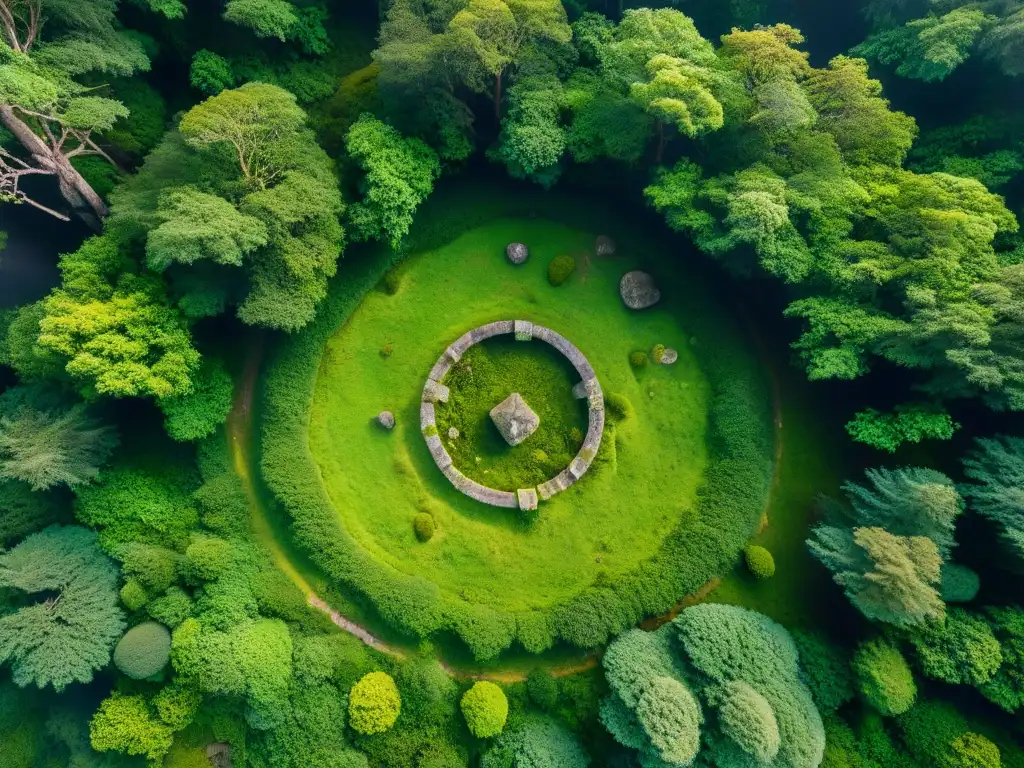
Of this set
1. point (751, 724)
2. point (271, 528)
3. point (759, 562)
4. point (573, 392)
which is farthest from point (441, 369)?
point (751, 724)

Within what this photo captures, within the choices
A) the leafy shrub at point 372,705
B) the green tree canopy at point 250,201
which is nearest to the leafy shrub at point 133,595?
the green tree canopy at point 250,201

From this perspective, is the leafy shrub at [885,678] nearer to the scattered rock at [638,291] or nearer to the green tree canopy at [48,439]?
the scattered rock at [638,291]

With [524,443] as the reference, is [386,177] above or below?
above

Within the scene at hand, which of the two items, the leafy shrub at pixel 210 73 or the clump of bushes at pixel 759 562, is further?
the leafy shrub at pixel 210 73

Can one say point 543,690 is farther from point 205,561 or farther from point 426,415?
point 205,561

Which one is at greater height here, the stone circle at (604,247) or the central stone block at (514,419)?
the stone circle at (604,247)

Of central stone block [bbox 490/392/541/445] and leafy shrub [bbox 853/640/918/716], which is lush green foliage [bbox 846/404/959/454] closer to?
leafy shrub [bbox 853/640/918/716]

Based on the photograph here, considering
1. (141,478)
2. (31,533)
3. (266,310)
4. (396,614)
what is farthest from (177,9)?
(396,614)
